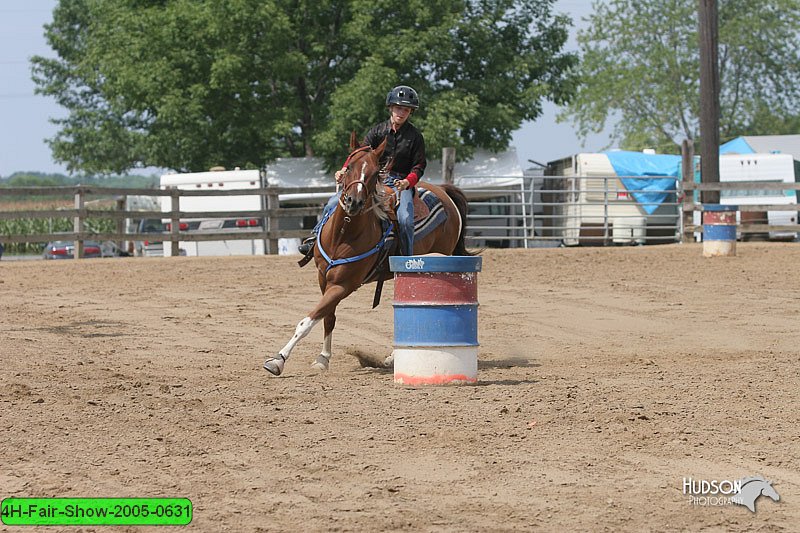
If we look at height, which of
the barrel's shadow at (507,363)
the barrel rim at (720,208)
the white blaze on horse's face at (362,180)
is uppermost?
the white blaze on horse's face at (362,180)

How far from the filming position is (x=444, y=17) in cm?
3375

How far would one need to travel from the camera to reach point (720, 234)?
74.1 feet

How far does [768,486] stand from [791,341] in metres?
6.55

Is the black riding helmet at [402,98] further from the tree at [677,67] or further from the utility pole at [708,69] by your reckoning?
the tree at [677,67]

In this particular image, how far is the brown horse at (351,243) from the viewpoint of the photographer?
30.3ft

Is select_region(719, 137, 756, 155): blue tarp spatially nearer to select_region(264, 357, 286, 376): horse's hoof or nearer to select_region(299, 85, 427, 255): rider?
select_region(299, 85, 427, 255): rider

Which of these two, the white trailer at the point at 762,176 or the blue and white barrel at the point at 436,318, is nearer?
the blue and white barrel at the point at 436,318

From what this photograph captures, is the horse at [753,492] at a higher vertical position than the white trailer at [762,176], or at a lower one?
lower

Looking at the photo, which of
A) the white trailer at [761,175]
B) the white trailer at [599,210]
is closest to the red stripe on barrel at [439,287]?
the white trailer at [599,210]

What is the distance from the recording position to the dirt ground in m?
5.38

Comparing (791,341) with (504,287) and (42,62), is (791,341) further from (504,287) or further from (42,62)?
(42,62)

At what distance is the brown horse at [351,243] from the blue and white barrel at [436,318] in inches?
35.6

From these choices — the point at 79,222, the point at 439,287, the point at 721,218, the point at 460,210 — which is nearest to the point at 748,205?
the point at 721,218

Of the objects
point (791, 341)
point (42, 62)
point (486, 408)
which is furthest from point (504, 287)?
point (42, 62)
